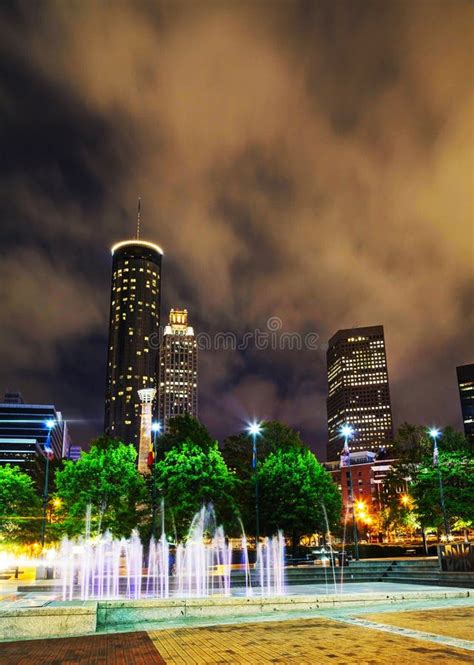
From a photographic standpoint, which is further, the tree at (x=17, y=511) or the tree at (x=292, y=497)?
the tree at (x=17, y=511)

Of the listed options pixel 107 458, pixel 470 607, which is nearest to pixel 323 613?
pixel 470 607

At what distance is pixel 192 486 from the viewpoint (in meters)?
44.8

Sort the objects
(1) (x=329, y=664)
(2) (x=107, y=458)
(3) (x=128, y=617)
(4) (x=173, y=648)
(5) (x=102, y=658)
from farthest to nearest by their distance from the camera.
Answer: (2) (x=107, y=458), (3) (x=128, y=617), (4) (x=173, y=648), (5) (x=102, y=658), (1) (x=329, y=664)

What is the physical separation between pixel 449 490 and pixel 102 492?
2993cm

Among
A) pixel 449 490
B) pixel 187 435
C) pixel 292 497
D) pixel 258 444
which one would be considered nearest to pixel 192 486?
pixel 292 497

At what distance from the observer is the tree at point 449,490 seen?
155ft

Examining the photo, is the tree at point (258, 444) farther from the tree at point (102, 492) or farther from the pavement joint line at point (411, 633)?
the pavement joint line at point (411, 633)

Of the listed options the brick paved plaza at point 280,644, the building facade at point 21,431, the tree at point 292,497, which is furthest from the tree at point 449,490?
the building facade at point 21,431

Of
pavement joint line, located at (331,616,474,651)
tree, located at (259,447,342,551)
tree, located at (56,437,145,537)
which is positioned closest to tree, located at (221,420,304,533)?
tree, located at (259,447,342,551)

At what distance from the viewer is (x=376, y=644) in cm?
1083

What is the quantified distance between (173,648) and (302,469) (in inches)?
1566

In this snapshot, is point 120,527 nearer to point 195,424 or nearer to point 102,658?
point 195,424

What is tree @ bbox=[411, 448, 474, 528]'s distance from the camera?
47.1 meters

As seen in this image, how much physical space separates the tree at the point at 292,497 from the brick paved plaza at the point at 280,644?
110ft
